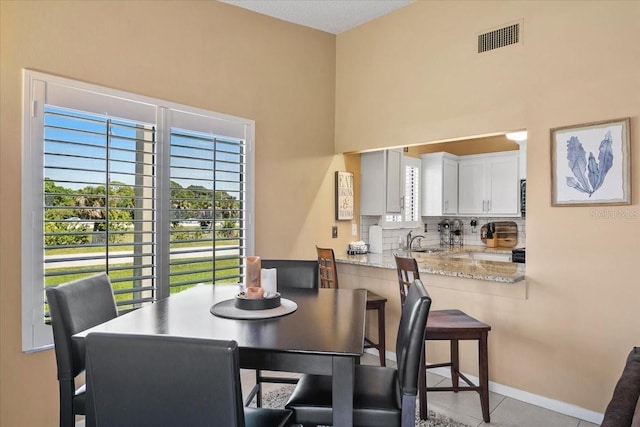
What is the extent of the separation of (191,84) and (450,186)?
3.83 metres

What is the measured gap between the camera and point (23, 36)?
2.25 meters

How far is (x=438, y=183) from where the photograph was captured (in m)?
5.35

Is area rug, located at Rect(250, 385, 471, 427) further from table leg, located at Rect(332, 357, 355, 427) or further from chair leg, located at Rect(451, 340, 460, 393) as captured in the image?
table leg, located at Rect(332, 357, 355, 427)

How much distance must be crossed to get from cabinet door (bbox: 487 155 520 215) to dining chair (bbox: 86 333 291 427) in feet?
16.0

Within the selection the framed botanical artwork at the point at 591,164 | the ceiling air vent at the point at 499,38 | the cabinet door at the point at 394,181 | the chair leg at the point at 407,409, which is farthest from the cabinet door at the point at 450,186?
the chair leg at the point at 407,409

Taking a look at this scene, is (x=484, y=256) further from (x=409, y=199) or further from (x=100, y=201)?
(x=100, y=201)

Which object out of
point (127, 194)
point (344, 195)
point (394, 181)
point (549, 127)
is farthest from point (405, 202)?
point (127, 194)

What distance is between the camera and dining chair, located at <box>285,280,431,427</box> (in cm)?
156

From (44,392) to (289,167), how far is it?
2.45m

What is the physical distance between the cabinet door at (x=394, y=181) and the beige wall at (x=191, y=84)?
20.8 inches

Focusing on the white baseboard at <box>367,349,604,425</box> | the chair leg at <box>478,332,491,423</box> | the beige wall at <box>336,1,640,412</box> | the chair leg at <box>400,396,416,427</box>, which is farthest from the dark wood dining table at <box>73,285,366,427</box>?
the white baseboard at <box>367,349,604,425</box>

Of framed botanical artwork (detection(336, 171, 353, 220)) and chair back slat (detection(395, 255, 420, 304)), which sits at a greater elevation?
framed botanical artwork (detection(336, 171, 353, 220))

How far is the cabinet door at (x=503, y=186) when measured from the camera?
510 centimetres

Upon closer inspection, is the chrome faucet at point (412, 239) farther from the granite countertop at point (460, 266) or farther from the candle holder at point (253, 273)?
the candle holder at point (253, 273)
